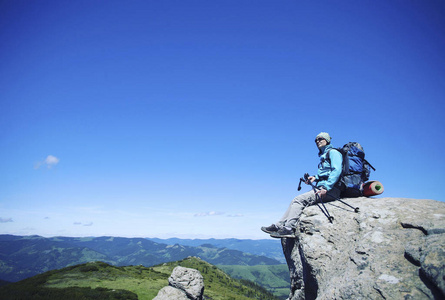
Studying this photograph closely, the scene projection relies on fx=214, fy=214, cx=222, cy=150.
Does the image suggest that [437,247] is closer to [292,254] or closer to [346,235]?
[346,235]

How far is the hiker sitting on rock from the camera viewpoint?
888 cm

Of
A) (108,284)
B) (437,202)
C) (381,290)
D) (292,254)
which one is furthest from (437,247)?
(108,284)

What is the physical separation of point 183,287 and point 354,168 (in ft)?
135

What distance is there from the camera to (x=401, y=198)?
9.00 m

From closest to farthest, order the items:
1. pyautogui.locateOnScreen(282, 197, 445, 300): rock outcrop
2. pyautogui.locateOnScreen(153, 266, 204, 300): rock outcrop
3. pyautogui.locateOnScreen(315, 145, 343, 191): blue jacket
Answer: pyautogui.locateOnScreen(282, 197, 445, 300): rock outcrop
pyautogui.locateOnScreen(315, 145, 343, 191): blue jacket
pyautogui.locateOnScreen(153, 266, 204, 300): rock outcrop

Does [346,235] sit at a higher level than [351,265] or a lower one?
higher

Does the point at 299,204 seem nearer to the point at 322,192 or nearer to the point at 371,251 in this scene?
the point at 322,192

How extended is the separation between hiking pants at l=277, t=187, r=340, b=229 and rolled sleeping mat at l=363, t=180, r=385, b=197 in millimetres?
1210

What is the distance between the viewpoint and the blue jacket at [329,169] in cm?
877

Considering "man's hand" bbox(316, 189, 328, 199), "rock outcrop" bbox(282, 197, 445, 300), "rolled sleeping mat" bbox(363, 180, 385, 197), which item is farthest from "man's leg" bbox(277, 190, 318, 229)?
"rolled sleeping mat" bbox(363, 180, 385, 197)

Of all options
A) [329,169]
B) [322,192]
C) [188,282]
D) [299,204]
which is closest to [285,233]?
[299,204]

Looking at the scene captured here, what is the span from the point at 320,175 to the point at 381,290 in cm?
505

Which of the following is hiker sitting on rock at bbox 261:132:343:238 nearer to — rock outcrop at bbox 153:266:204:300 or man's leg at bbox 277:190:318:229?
man's leg at bbox 277:190:318:229

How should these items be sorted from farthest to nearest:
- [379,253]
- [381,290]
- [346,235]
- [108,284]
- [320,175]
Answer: [108,284], [320,175], [346,235], [379,253], [381,290]
